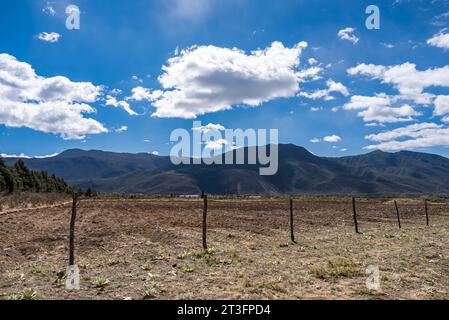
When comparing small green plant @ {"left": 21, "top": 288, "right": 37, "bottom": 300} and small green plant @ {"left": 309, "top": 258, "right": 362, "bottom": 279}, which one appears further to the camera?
small green plant @ {"left": 309, "top": 258, "right": 362, "bottom": 279}

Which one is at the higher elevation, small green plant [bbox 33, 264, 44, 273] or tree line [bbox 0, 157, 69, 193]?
tree line [bbox 0, 157, 69, 193]

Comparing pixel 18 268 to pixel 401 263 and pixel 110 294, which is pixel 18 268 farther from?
pixel 401 263

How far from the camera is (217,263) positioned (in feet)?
58.1

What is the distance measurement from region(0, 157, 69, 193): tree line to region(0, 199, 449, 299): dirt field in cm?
4719

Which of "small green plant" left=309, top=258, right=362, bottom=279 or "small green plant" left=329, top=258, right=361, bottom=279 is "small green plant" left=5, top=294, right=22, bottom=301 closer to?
"small green plant" left=309, top=258, right=362, bottom=279

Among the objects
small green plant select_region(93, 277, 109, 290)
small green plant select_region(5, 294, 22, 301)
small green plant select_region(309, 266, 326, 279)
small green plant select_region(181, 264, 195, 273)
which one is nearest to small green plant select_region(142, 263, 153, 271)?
small green plant select_region(181, 264, 195, 273)

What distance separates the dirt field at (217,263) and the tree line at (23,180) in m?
47.2

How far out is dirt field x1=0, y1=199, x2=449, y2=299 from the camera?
13.0m

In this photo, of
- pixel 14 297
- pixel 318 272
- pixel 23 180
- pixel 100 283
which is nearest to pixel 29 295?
pixel 14 297

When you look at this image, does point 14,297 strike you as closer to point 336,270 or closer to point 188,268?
point 188,268

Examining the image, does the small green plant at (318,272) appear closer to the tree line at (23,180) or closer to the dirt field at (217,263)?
the dirt field at (217,263)

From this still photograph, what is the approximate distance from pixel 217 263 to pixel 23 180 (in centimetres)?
8326

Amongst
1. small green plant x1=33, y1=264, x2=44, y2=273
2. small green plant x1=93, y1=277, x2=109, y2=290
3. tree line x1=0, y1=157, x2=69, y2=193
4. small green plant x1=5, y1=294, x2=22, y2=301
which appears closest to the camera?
small green plant x1=5, y1=294, x2=22, y2=301

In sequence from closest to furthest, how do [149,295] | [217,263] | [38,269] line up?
1. [149,295]
2. [38,269]
3. [217,263]
